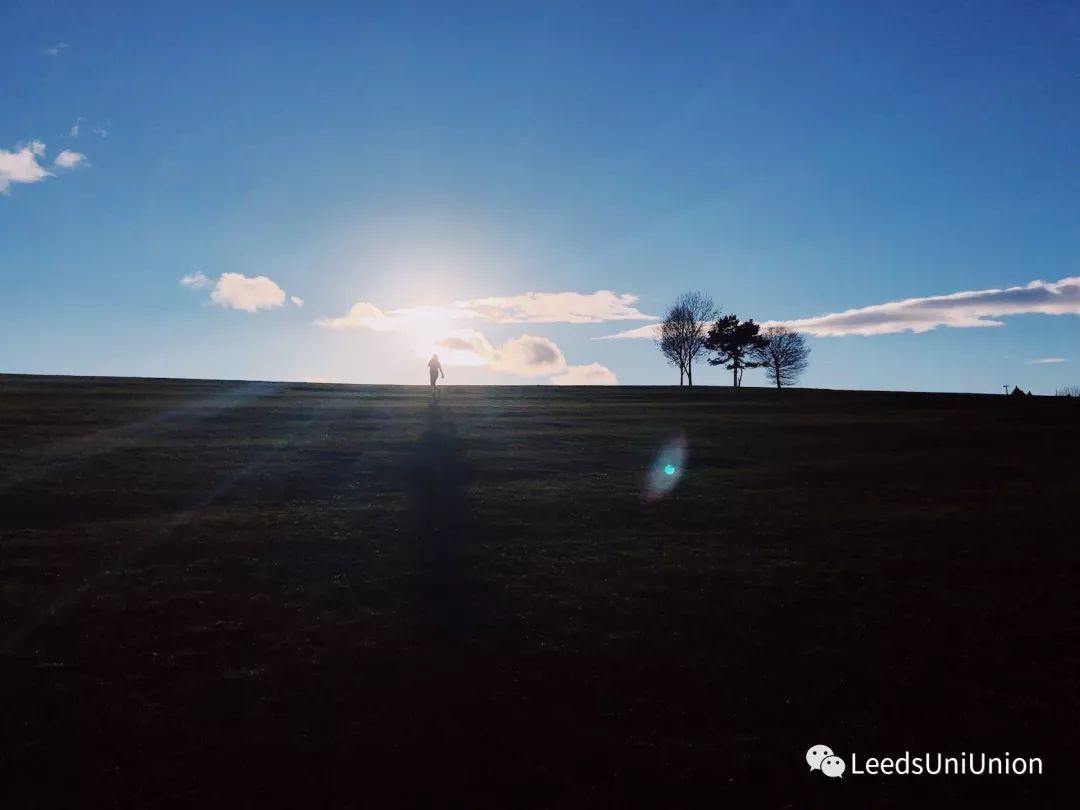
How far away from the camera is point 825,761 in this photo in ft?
27.6

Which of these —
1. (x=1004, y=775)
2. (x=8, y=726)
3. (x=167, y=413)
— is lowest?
(x=1004, y=775)

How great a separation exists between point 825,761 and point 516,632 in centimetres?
461

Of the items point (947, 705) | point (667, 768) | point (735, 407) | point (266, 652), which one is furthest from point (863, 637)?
point (735, 407)

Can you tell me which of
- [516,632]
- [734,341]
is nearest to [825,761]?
[516,632]

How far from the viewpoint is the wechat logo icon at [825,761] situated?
8258 mm

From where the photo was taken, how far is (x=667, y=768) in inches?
320

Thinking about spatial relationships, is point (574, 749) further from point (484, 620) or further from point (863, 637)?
point (863, 637)

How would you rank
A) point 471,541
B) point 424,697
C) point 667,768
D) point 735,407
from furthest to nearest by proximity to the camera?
1. point 735,407
2. point 471,541
3. point 424,697
4. point 667,768

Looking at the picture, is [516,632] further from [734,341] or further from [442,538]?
[734,341]

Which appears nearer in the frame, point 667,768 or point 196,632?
point 667,768

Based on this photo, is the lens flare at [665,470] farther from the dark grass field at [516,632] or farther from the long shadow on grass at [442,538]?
A: the long shadow on grass at [442,538]

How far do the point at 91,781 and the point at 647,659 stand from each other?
6840 millimetres

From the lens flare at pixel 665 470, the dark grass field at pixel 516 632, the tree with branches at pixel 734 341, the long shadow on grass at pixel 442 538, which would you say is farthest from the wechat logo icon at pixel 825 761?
the tree with branches at pixel 734 341

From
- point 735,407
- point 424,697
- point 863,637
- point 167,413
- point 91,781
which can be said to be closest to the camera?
point 91,781
